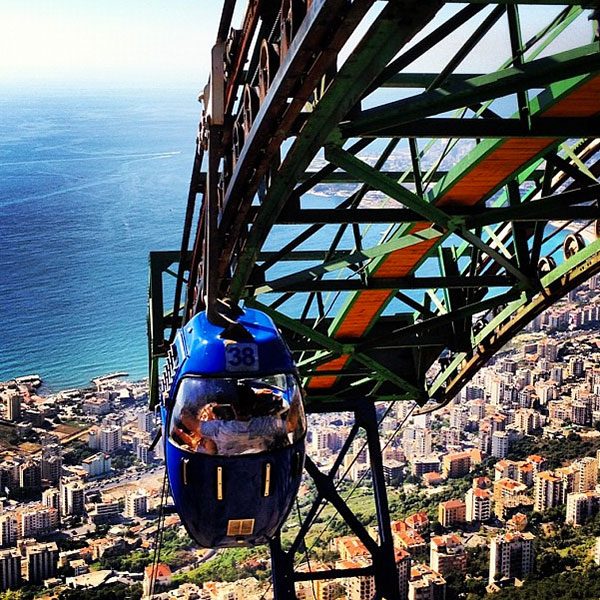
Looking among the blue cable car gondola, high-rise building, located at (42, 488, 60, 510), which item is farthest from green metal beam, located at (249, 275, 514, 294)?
high-rise building, located at (42, 488, 60, 510)

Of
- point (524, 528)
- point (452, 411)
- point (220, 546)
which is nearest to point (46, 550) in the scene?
point (524, 528)

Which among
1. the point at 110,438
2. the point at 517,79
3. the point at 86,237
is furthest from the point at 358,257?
the point at 86,237

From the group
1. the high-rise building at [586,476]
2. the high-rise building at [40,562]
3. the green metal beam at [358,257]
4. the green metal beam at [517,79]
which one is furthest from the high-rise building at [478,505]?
the green metal beam at [517,79]

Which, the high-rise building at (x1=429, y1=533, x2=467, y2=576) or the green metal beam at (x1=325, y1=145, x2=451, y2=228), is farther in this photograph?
the high-rise building at (x1=429, y1=533, x2=467, y2=576)

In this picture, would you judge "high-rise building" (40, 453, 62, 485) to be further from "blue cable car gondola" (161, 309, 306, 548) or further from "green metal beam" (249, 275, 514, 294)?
"blue cable car gondola" (161, 309, 306, 548)

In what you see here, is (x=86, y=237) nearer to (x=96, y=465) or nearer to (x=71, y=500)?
(x=96, y=465)

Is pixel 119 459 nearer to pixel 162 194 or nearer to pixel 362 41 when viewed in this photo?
pixel 162 194

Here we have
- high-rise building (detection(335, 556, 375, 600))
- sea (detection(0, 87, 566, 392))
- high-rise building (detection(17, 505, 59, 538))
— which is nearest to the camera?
high-rise building (detection(335, 556, 375, 600))

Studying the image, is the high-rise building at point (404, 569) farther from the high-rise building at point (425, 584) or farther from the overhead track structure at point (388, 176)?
the overhead track structure at point (388, 176)
